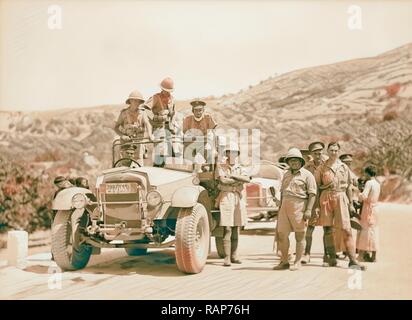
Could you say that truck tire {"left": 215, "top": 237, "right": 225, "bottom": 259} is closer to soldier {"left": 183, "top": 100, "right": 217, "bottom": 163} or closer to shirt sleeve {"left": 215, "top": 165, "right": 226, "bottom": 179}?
shirt sleeve {"left": 215, "top": 165, "right": 226, "bottom": 179}

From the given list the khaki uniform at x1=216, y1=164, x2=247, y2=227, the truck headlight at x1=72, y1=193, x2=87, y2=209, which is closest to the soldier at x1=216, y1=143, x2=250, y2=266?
the khaki uniform at x1=216, y1=164, x2=247, y2=227

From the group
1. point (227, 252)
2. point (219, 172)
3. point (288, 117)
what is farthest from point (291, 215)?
point (288, 117)

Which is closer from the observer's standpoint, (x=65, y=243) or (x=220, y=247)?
(x=65, y=243)

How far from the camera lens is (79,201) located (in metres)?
7.88

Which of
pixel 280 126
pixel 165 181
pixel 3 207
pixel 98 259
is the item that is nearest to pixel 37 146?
pixel 280 126

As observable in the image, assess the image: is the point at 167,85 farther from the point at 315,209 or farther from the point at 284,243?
the point at 284,243

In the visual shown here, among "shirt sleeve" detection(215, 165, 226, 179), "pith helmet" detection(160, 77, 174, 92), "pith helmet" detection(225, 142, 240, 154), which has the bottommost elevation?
"shirt sleeve" detection(215, 165, 226, 179)

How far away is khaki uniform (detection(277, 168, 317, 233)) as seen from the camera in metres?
7.71

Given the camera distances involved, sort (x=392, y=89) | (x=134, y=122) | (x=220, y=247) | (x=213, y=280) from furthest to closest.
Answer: (x=392, y=89)
(x=134, y=122)
(x=220, y=247)
(x=213, y=280)

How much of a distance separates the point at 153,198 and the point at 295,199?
6.91 feet

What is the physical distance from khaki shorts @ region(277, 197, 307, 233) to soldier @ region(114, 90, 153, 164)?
2758 millimetres

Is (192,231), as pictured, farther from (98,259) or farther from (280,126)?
(280,126)

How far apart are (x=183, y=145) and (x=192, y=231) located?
2078 millimetres

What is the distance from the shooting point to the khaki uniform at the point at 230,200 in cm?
829
